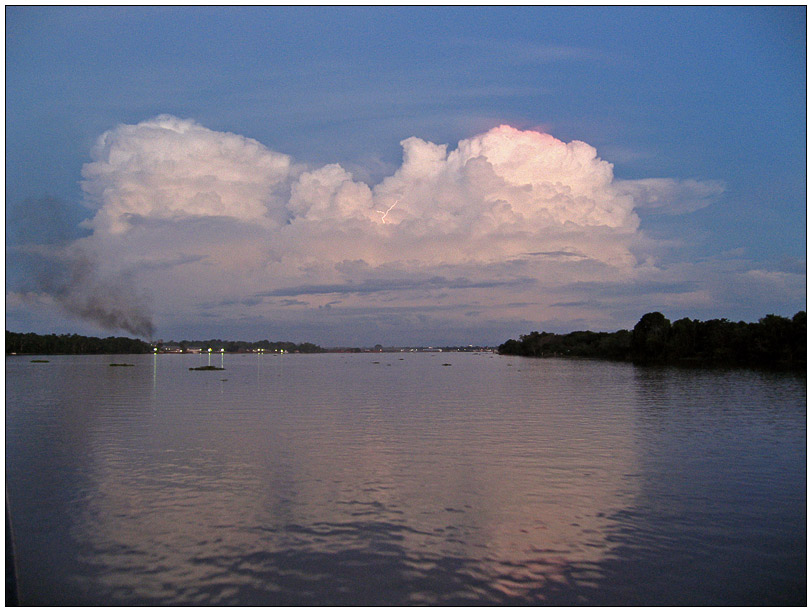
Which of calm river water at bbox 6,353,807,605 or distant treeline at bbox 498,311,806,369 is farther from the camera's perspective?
distant treeline at bbox 498,311,806,369

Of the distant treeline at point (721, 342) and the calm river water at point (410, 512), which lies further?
the distant treeline at point (721, 342)

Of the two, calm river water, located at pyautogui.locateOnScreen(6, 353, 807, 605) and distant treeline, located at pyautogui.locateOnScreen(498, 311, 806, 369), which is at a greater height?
distant treeline, located at pyautogui.locateOnScreen(498, 311, 806, 369)

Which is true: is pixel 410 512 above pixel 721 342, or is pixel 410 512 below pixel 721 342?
below

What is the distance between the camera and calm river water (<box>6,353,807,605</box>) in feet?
40.5

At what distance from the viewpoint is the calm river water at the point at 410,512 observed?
1236 cm

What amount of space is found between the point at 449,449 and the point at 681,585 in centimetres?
1515

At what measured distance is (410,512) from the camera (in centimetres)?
1712

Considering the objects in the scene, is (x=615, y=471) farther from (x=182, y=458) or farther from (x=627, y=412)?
(x=627, y=412)

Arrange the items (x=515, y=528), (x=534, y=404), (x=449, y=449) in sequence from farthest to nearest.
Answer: (x=534, y=404)
(x=449, y=449)
(x=515, y=528)

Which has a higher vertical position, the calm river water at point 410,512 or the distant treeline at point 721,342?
the distant treeline at point 721,342

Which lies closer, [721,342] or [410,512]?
[410,512]

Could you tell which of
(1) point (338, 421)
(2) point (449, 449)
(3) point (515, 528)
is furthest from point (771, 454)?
(1) point (338, 421)

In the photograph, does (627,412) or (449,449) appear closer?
(449,449)

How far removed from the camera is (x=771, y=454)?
84.5 feet
